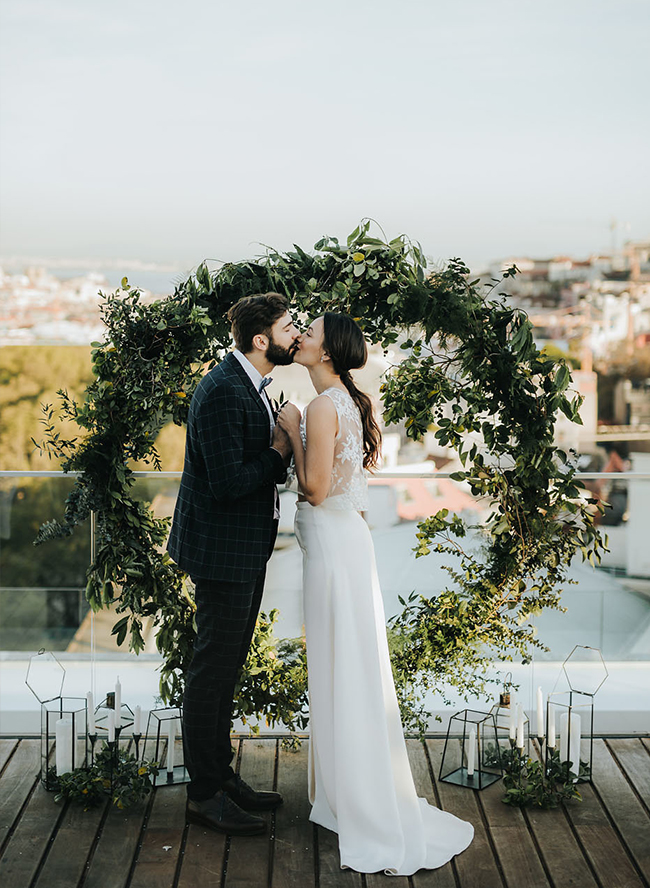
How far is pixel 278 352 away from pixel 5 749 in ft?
6.04

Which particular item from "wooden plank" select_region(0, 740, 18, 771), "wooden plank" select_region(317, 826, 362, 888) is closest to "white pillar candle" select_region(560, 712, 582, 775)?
"wooden plank" select_region(317, 826, 362, 888)

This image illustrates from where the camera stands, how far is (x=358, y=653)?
2721mm

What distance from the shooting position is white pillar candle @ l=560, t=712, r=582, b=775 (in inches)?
124

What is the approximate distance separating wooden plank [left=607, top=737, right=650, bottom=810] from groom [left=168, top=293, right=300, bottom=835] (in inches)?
50.1

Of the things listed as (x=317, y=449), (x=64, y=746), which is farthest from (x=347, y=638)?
(x=64, y=746)

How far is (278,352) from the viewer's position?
109 inches

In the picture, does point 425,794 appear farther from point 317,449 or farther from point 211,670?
point 317,449

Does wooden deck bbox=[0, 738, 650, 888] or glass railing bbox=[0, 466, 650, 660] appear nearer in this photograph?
wooden deck bbox=[0, 738, 650, 888]

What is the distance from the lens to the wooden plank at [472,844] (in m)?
2.57

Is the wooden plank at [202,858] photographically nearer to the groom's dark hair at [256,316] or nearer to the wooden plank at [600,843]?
the wooden plank at [600,843]

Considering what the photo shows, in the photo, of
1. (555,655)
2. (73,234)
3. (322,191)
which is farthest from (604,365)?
(555,655)

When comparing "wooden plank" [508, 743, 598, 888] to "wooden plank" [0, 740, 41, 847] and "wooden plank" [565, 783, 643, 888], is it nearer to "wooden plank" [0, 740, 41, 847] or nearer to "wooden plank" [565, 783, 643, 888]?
"wooden plank" [565, 783, 643, 888]

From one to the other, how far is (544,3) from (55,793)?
50.0ft

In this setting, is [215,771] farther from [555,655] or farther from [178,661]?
[555,655]
